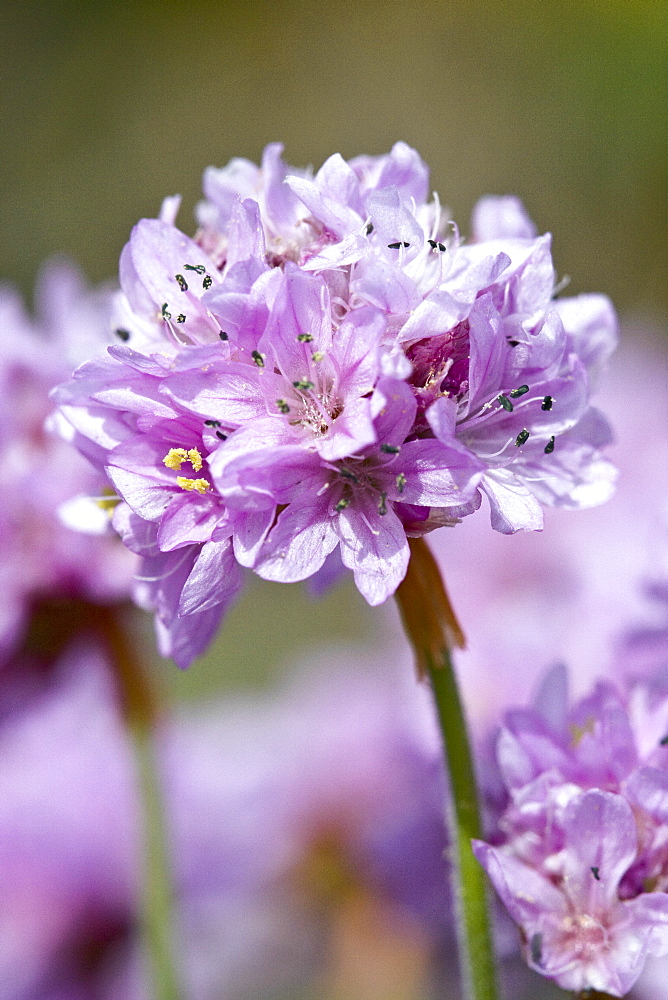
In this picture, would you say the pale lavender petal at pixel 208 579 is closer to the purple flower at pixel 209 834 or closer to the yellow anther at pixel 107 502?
the yellow anther at pixel 107 502

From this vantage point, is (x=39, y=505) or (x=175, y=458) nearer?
(x=175, y=458)

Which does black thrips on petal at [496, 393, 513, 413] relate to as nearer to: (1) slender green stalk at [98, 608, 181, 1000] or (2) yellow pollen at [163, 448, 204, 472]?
(2) yellow pollen at [163, 448, 204, 472]

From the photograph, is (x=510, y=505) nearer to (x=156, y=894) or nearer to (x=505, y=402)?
(x=505, y=402)

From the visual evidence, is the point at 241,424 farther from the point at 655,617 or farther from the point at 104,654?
the point at 104,654

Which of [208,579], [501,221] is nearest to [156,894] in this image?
[208,579]

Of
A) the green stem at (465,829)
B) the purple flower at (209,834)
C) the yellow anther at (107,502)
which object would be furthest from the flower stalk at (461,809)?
the purple flower at (209,834)

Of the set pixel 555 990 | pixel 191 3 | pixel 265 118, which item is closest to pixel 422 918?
pixel 555 990
